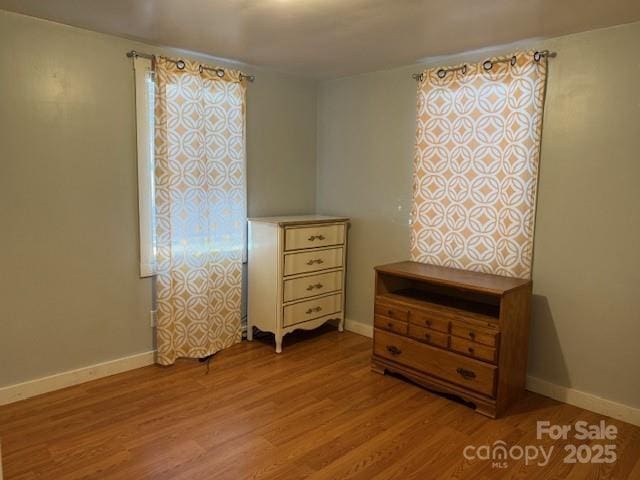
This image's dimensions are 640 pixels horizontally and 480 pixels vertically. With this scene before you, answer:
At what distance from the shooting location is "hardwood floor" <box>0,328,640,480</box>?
211 cm

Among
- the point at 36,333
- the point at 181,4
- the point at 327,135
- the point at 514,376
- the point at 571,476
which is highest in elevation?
the point at 181,4

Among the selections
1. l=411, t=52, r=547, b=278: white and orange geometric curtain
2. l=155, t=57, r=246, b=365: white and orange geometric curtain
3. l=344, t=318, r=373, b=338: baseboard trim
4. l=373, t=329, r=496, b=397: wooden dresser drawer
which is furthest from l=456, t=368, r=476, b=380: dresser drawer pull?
l=155, t=57, r=246, b=365: white and orange geometric curtain

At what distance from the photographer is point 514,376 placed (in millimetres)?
2736

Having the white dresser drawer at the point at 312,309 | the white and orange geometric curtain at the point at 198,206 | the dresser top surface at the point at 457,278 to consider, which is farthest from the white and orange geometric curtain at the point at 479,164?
the white and orange geometric curtain at the point at 198,206

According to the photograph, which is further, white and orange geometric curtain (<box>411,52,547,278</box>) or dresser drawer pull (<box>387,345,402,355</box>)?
dresser drawer pull (<box>387,345,402,355</box>)

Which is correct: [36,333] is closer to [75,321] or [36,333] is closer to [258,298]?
[75,321]

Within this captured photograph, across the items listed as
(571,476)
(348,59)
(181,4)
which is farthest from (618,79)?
(181,4)

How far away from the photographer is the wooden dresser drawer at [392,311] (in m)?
3.02

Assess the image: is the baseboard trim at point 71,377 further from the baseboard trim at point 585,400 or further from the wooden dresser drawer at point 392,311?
the baseboard trim at point 585,400

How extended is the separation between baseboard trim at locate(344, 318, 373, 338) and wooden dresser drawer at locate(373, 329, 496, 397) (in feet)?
2.35

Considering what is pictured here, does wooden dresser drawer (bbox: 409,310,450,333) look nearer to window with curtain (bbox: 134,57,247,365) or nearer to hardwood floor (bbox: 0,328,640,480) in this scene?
hardwood floor (bbox: 0,328,640,480)

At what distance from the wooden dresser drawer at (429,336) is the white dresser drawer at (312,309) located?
0.97 metres

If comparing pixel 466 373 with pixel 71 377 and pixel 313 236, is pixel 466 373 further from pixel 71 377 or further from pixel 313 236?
pixel 71 377

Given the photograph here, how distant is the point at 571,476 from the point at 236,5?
283cm
